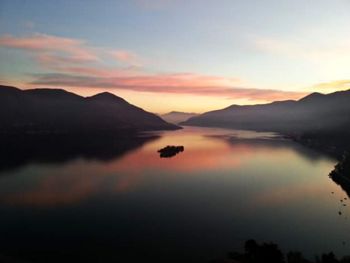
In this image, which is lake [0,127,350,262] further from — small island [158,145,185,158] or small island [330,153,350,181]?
small island [158,145,185,158]

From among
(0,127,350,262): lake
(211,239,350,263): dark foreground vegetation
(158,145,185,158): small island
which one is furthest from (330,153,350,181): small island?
(158,145,185,158): small island

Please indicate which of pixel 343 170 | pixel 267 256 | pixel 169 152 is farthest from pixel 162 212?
pixel 169 152

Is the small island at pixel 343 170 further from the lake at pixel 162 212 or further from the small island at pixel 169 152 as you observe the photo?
the small island at pixel 169 152

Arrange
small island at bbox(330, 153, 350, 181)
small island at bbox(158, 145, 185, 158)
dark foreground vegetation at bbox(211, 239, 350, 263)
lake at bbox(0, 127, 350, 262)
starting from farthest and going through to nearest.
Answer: small island at bbox(158, 145, 185, 158)
small island at bbox(330, 153, 350, 181)
lake at bbox(0, 127, 350, 262)
dark foreground vegetation at bbox(211, 239, 350, 263)

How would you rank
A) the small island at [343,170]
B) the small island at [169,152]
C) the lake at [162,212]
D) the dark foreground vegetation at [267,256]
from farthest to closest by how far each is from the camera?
1. the small island at [169,152]
2. the small island at [343,170]
3. the lake at [162,212]
4. the dark foreground vegetation at [267,256]

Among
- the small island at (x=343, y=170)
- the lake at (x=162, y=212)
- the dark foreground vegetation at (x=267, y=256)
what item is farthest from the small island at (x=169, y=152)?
the dark foreground vegetation at (x=267, y=256)

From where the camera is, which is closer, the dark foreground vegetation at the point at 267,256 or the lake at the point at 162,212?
the dark foreground vegetation at the point at 267,256

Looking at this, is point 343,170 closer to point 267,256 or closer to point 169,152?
point 267,256

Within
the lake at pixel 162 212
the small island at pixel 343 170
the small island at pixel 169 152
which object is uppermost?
the small island at pixel 343 170

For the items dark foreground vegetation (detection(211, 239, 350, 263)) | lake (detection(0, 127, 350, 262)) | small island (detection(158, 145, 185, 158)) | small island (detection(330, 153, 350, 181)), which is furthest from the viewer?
small island (detection(158, 145, 185, 158))
